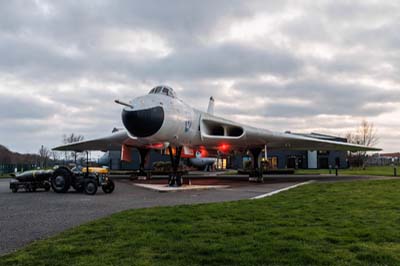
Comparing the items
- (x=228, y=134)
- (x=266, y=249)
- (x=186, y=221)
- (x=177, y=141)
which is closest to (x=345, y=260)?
(x=266, y=249)

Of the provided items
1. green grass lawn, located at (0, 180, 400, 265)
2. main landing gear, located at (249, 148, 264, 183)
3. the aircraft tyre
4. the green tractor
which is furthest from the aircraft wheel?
main landing gear, located at (249, 148, 264, 183)

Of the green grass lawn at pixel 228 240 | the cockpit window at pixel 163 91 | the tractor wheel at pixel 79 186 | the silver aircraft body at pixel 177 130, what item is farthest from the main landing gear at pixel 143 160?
the green grass lawn at pixel 228 240

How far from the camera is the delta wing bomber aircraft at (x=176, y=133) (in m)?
14.6

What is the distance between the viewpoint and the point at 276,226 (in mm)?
6543

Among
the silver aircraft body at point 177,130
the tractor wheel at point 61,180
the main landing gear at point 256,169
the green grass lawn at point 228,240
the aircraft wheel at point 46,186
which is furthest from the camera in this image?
the main landing gear at point 256,169

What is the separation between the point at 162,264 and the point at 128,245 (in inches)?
44.7

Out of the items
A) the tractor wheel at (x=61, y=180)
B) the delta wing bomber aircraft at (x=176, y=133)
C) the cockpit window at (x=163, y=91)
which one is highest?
the cockpit window at (x=163, y=91)

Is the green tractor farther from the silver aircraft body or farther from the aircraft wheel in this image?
the silver aircraft body

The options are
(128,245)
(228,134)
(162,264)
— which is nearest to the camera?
(162,264)

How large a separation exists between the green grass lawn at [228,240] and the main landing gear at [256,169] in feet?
47.8

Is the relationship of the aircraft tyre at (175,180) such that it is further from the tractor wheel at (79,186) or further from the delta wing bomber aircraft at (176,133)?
Result: the tractor wheel at (79,186)

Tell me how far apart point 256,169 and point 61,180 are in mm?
13666

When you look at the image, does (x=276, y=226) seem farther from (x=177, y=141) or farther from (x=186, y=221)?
(x=177, y=141)

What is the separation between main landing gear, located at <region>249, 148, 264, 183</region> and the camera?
2294 centimetres
